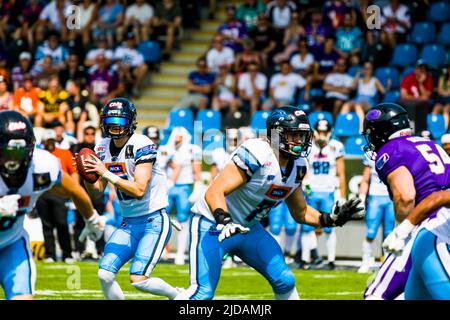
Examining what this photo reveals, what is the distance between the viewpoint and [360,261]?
13570mm

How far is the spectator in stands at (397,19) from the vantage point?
1563cm

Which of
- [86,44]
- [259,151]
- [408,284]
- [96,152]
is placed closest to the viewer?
[408,284]

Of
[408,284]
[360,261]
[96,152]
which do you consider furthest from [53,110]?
[408,284]

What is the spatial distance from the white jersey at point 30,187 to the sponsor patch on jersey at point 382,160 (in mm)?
1911

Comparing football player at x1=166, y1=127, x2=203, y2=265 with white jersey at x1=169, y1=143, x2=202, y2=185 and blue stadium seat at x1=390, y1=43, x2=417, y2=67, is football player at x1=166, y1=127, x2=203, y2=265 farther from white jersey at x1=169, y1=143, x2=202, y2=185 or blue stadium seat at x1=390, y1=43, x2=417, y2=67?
blue stadium seat at x1=390, y1=43, x2=417, y2=67

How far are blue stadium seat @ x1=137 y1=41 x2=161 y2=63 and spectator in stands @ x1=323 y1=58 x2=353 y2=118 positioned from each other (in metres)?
3.93

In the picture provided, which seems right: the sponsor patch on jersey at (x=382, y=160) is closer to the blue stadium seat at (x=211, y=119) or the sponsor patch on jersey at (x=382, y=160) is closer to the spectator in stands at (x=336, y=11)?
the blue stadium seat at (x=211, y=119)

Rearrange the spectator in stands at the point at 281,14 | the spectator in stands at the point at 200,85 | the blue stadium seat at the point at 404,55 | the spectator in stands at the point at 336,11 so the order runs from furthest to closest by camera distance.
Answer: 1. the spectator in stands at the point at 281,14
2. the spectator in stands at the point at 200,85
3. the spectator in stands at the point at 336,11
4. the blue stadium seat at the point at 404,55

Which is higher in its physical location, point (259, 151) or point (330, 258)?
point (259, 151)

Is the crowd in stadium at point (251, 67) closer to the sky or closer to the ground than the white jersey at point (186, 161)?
closer to the sky

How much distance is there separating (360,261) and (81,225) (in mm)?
3829

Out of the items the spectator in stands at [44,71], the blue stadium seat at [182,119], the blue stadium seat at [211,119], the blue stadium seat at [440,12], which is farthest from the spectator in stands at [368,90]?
the spectator in stands at [44,71]

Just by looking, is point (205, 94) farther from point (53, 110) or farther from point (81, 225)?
point (81, 225)
